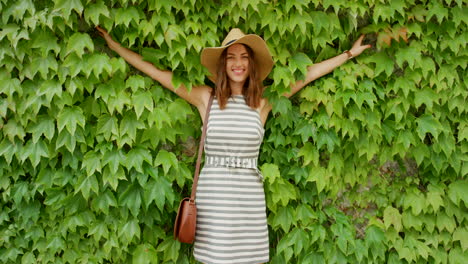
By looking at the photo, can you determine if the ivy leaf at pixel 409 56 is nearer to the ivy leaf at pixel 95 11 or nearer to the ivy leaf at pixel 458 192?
the ivy leaf at pixel 458 192

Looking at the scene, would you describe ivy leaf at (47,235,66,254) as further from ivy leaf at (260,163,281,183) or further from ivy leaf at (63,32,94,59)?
ivy leaf at (260,163,281,183)

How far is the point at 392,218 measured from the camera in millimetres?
3051

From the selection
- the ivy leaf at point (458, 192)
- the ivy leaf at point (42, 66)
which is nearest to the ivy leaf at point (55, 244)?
the ivy leaf at point (42, 66)

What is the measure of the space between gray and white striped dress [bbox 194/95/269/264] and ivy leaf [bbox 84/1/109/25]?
92 centimetres

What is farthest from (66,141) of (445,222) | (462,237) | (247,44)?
(462,237)

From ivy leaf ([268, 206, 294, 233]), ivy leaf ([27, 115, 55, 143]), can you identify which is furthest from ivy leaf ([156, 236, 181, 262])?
ivy leaf ([27, 115, 55, 143])

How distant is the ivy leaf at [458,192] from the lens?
10.0ft

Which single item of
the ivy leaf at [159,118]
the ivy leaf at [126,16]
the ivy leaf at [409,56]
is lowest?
the ivy leaf at [159,118]

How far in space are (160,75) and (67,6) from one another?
0.71m

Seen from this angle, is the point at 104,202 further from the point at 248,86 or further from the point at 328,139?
the point at 328,139

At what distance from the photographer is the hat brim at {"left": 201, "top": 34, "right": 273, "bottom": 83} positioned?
2.60 m

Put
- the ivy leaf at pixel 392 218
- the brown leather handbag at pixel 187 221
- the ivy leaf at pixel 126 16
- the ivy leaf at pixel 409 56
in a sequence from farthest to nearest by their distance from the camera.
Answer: the ivy leaf at pixel 392 218 < the ivy leaf at pixel 409 56 < the ivy leaf at pixel 126 16 < the brown leather handbag at pixel 187 221

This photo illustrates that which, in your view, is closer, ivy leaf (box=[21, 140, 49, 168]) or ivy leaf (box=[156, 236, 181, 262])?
ivy leaf (box=[21, 140, 49, 168])

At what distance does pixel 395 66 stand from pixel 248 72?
1.27 m
